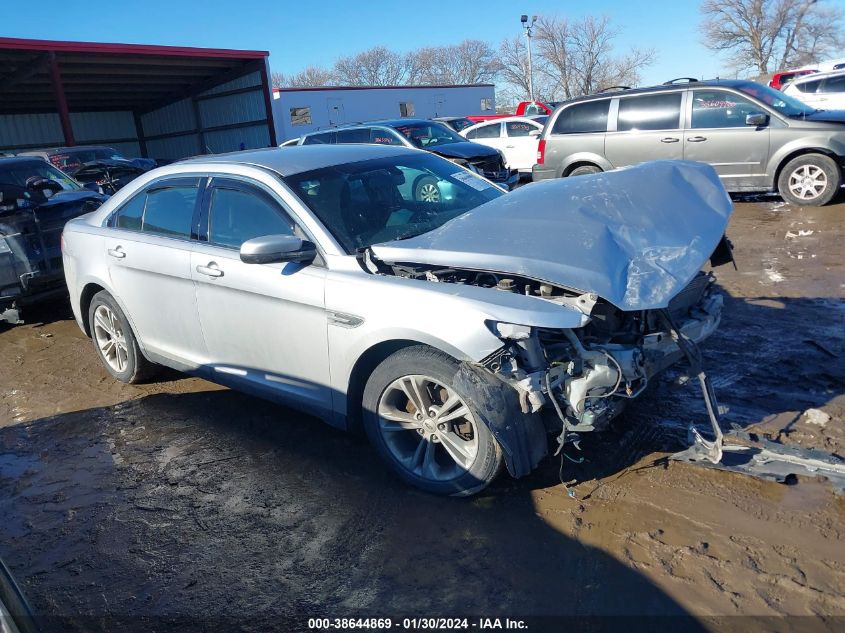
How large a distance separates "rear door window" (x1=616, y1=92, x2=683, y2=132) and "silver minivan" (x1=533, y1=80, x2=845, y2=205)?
0.05ft

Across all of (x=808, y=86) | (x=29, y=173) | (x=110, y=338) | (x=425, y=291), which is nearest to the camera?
(x=425, y=291)

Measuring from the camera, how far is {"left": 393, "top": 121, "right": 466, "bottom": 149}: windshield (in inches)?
560

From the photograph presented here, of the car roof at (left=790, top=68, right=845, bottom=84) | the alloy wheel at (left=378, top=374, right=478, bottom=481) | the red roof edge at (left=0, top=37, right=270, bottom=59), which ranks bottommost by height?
the alloy wheel at (left=378, top=374, right=478, bottom=481)

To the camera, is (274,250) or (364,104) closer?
Answer: (274,250)

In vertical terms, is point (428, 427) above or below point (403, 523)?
above

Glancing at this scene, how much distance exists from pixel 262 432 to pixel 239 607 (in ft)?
5.37

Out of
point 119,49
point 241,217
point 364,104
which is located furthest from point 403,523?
point 364,104

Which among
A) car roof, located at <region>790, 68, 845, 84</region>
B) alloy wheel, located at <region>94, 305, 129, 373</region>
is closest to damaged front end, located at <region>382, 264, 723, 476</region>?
alloy wheel, located at <region>94, 305, 129, 373</region>

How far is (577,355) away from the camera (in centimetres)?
311

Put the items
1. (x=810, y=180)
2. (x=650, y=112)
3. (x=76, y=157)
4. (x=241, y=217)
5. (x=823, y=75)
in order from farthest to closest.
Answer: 1. (x=823, y=75)
2. (x=76, y=157)
3. (x=650, y=112)
4. (x=810, y=180)
5. (x=241, y=217)

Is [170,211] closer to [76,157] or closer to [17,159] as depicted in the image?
[17,159]

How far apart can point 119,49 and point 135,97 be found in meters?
7.76

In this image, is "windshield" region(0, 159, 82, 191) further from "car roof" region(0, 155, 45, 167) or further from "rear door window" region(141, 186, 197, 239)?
"rear door window" region(141, 186, 197, 239)

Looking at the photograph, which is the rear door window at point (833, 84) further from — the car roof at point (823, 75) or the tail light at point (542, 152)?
the tail light at point (542, 152)
